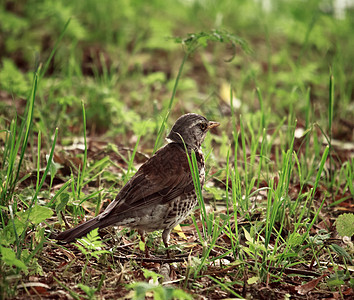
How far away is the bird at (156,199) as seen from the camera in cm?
384

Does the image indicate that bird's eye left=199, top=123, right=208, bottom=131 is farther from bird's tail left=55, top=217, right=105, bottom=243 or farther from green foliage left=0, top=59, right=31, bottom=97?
green foliage left=0, top=59, right=31, bottom=97

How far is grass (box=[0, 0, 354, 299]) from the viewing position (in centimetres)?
349

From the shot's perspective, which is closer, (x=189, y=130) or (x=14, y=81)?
(x=189, y=130)

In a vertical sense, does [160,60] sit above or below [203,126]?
below

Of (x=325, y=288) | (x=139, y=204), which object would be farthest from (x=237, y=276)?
(x=139, y=204)

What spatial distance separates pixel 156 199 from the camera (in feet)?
13.2

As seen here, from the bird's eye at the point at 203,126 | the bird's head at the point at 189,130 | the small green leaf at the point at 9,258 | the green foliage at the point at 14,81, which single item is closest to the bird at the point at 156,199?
the bird's head at the point at 189,130

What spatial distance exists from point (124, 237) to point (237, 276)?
1.09 meters

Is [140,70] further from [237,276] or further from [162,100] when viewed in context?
[237,276]

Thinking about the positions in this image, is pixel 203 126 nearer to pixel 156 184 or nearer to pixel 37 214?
pixel 156 184

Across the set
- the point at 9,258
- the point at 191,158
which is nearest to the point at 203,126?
the point at 191,158

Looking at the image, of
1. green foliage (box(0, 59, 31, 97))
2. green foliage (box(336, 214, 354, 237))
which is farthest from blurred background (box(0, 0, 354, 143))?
green foliage (box(336, 214, 354, 237))

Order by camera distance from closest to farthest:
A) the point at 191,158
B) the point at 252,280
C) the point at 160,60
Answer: the point at 252,280, the point at 191,158, the point at 160,60

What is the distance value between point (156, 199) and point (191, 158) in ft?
1.71
